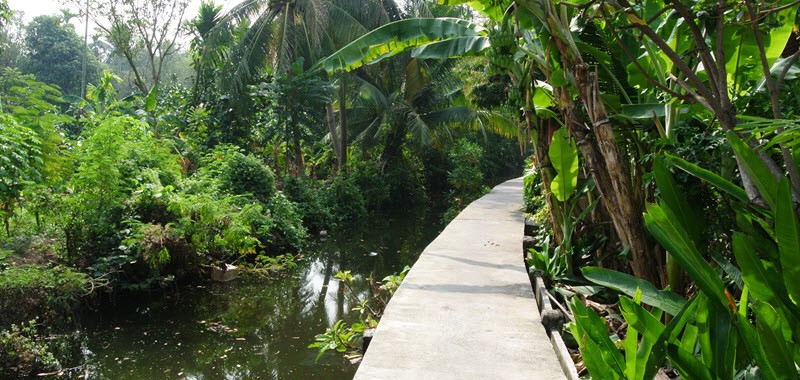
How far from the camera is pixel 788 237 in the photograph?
2.34m

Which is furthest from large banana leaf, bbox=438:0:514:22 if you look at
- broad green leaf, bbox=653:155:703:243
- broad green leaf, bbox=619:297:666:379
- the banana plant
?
broad green leaf, bbox=619:297:666:379

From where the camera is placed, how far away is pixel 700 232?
133 inches

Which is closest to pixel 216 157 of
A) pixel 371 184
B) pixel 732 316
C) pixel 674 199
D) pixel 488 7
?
pixel 371 184

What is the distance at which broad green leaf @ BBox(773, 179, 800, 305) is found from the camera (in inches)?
91.0

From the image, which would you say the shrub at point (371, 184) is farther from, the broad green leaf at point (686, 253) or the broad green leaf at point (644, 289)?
the broad green leaf at point (686, 253)

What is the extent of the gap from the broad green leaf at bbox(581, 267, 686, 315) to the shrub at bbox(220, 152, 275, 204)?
9164mm

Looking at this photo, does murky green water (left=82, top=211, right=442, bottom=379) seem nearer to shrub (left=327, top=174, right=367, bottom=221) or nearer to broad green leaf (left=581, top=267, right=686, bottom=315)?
broad green leaf (left=581, top=267, right=686, bottom=315)

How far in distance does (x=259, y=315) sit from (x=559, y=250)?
11.9ft

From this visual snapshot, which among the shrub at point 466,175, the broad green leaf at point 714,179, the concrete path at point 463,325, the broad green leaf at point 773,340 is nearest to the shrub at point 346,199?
the shrub at point 466,175

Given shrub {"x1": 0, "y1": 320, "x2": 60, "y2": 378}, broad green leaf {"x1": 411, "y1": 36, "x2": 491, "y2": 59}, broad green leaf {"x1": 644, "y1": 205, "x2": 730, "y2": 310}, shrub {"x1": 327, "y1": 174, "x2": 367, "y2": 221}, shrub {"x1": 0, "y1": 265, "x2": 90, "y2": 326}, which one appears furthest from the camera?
shrub {"x1": 327, "y1": 174, "x2": 367, "y2": 221}

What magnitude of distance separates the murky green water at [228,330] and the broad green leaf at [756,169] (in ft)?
11.9

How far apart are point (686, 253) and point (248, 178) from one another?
33.5 feet

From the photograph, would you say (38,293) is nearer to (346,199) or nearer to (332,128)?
(346,199)

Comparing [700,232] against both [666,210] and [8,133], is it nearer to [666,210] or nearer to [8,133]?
[666,210]
